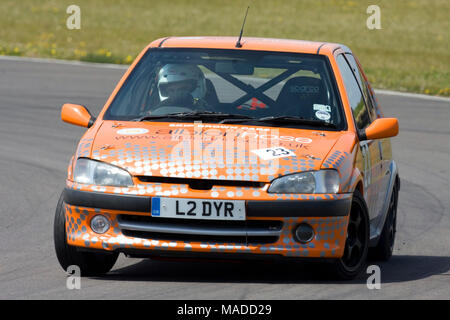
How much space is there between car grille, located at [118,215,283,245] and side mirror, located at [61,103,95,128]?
1.23 meters

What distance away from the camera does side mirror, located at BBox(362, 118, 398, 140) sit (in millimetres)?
7504

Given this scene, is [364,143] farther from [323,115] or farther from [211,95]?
[211,95]

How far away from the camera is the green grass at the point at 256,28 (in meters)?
28.1

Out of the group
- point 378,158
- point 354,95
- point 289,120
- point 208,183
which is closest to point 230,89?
point 289,120

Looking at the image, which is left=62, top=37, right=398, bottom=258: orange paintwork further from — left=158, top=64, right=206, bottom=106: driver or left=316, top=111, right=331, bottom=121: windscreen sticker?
left=158, top=64, right=206, bottom=106: driver

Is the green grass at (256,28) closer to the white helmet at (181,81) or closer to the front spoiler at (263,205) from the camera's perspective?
the white helmet at (181,81)

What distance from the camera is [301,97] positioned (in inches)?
305

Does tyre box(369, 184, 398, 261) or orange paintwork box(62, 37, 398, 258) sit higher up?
orange paintwork box(62, 37, 398, 258)

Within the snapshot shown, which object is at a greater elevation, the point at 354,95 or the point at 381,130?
the point at 354,95

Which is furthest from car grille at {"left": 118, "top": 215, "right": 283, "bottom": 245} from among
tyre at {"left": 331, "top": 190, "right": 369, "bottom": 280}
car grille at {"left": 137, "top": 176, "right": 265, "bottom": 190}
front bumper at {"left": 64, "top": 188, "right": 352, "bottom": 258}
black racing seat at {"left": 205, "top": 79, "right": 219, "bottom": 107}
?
black racing seat at {"left": 205, "top": 79, "right": 219, "bottom": 107}

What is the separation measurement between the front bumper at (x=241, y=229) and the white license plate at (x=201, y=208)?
2.3 inches

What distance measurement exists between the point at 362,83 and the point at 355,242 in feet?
6.74

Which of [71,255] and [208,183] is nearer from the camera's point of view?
[208,183]

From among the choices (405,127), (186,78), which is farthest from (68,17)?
(186,78)
